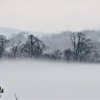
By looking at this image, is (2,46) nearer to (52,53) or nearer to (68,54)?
(52,53)

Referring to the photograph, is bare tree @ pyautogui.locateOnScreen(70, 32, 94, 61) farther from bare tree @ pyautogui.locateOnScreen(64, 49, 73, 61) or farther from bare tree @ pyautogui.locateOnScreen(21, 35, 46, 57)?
bare tree @ pyautogui.locateOnScreen(21, 35, 46, 57)

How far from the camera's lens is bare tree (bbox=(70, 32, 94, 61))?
5434 centimetres

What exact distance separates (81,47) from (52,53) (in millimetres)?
4048

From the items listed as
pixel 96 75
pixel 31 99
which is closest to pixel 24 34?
pixel 96 75

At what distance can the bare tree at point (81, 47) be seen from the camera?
5434cm

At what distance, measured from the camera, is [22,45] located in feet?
189

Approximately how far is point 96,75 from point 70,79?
8.91 feet

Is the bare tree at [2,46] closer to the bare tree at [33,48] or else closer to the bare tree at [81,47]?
the bare tree at [33,48]

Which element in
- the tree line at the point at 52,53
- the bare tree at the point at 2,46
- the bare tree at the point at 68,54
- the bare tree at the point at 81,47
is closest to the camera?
the bare tree at the point at 68,54

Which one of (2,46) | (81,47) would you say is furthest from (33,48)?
(81,47)

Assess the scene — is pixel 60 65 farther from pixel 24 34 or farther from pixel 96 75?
pixel 24 34

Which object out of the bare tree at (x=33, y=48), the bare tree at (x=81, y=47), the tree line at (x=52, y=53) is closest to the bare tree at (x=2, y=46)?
the tree line at (x=52, y=53)

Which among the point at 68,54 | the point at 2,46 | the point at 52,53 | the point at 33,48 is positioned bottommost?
the point at 68,54

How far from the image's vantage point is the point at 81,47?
184 feet
